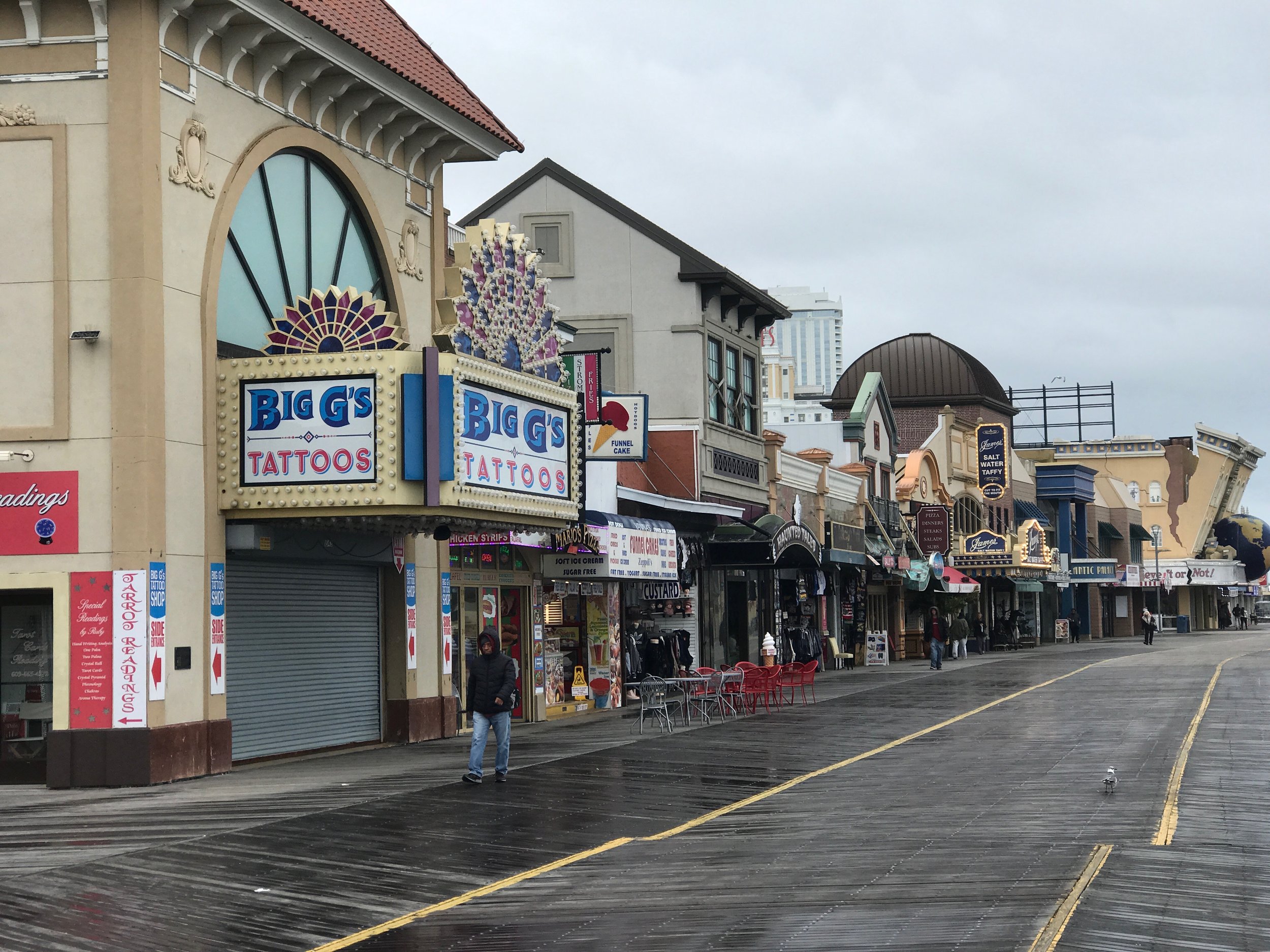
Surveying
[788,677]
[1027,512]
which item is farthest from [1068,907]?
[1027,512]

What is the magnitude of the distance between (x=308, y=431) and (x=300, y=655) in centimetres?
363

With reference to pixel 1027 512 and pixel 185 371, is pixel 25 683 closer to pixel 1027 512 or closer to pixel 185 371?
pixel 185 371

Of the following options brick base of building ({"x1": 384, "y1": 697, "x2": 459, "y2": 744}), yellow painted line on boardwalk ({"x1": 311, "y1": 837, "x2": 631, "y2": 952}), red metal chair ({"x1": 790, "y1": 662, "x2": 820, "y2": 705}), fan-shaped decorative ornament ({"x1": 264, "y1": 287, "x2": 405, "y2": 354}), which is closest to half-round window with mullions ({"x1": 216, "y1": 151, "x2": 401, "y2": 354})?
fan-shaped decorative ornament ({"x1": 264, "y1": 287, "x2": 405, "y2": 354})

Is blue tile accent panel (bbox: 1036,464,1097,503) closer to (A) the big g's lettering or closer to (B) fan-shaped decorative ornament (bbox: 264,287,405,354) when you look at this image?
(B) fan-shaped decorative ornament (bbox: 264,287,405,354)

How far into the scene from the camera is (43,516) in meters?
18.1

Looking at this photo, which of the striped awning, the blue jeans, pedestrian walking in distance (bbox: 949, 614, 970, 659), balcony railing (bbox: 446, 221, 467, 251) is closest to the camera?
the blue jeans

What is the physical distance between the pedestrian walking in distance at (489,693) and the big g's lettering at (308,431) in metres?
2.85

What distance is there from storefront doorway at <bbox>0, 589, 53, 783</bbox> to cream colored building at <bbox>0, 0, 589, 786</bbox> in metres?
0.04

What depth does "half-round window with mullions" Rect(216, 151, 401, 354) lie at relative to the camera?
1964 centimetres

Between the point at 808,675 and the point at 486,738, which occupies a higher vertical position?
the point at 486,738

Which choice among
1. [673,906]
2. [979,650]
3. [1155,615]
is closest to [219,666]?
[673,906]

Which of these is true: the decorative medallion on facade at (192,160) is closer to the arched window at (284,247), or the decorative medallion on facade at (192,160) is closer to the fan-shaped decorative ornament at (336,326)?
the arched window at (284,247)

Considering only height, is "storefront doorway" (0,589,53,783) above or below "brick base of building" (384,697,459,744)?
above

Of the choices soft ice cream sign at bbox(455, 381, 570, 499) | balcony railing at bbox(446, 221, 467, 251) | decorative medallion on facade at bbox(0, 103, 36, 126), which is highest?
balcony railing at bbox(446, 221, 467, 251)
